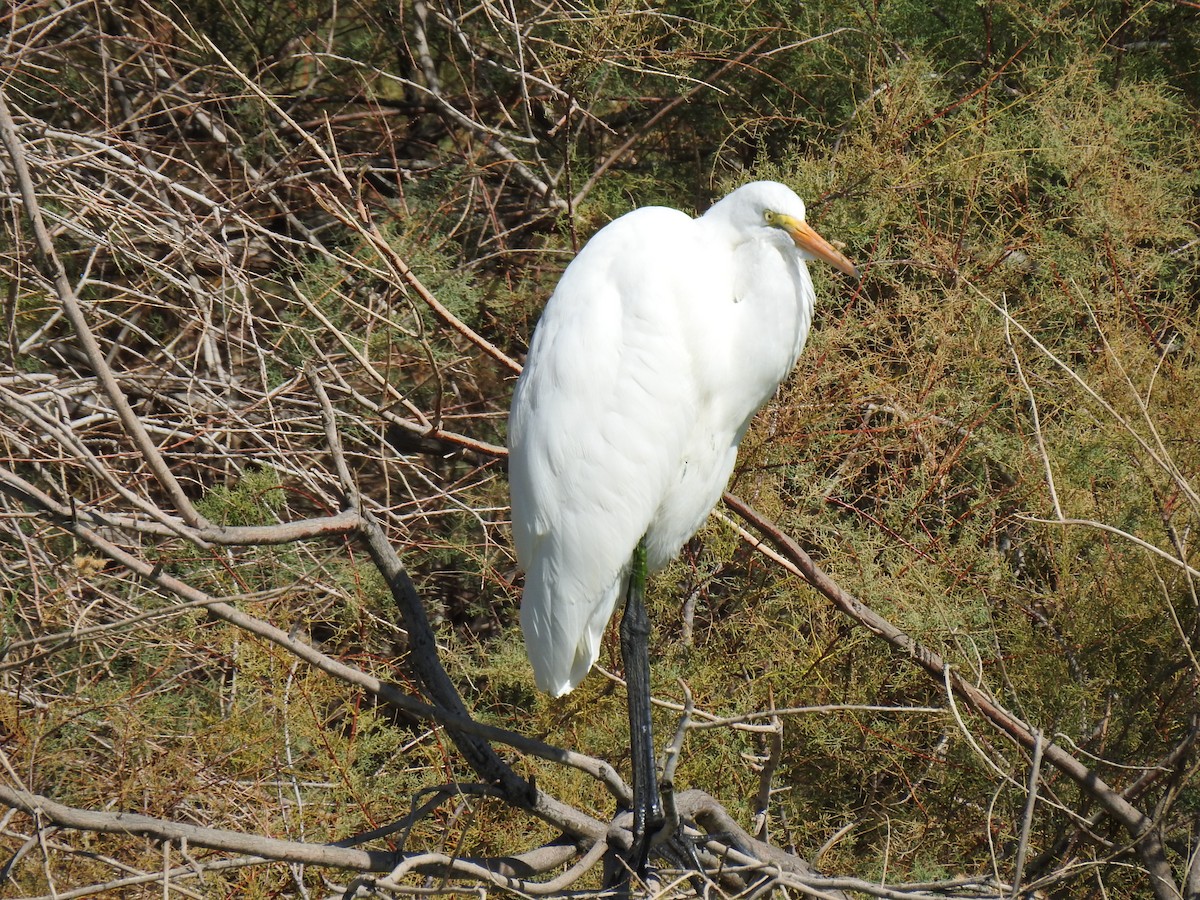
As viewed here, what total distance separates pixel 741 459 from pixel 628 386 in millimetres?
659

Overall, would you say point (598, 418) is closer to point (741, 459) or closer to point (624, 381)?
point (624, 381)

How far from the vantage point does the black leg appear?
175 centimetres

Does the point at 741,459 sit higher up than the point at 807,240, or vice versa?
the point at 807,240

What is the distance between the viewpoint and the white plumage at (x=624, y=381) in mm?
1856

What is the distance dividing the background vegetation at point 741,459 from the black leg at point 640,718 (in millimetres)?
129

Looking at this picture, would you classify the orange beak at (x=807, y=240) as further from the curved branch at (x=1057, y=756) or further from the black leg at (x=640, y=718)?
the black leg at (x=640, y=718)

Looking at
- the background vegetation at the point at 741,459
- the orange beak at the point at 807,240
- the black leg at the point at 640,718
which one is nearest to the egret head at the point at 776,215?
the orange beak at the point at 807,240

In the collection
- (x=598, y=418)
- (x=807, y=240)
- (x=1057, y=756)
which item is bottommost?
(x=1057, y=756)

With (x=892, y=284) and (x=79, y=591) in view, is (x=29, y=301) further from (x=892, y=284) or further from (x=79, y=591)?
(x=892, y=284)

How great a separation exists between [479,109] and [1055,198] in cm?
154

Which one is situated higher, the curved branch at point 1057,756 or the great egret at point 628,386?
the great egret at point 628,386

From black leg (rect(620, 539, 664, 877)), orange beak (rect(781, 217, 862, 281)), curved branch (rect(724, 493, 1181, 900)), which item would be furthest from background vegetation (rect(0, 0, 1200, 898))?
orange beak (rect(781, 217, 862, 281))

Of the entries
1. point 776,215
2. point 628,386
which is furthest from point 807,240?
point 628,386

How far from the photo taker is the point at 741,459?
2467mm
